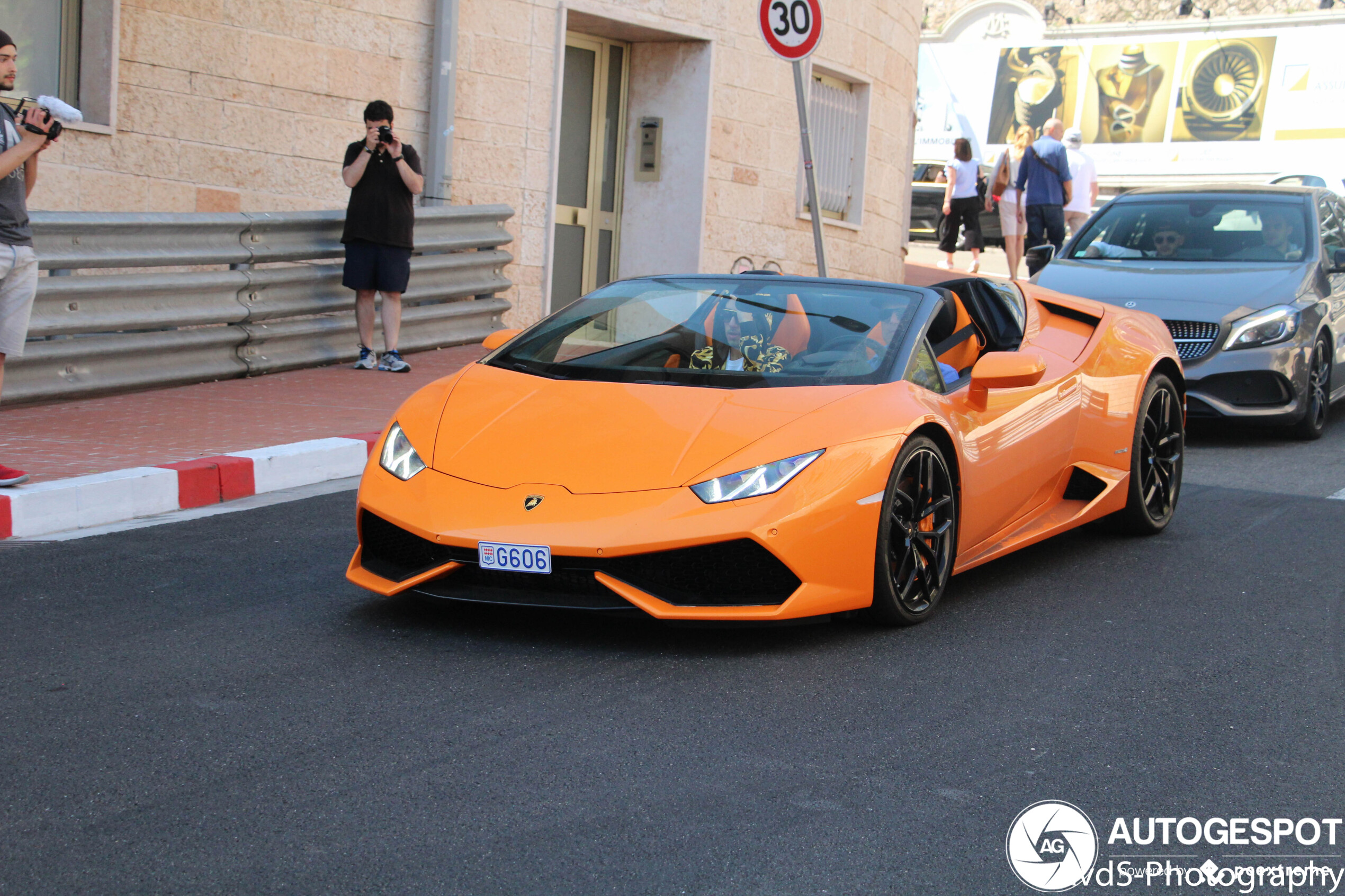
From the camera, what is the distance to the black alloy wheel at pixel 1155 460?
6.17 m

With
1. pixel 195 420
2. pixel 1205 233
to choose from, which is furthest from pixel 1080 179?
pixel 195 420

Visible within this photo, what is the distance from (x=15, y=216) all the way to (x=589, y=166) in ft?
26.8

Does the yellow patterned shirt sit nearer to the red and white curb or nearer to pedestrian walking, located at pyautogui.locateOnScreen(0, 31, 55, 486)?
the red and white curb

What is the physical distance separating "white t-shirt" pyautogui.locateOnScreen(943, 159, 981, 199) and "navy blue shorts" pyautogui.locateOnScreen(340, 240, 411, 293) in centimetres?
1255

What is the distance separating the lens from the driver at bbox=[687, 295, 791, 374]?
497 centimetres

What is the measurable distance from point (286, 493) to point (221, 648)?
8.52ft

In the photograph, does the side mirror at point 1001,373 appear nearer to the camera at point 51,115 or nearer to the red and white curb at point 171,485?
the red and white curb at point 171,485

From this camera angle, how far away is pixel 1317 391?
30.3 feet

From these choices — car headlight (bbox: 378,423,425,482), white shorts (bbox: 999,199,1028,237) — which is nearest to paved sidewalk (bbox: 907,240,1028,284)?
white shorts (bbox: 999,199,1028,237)

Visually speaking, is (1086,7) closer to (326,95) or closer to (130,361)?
(326,95)

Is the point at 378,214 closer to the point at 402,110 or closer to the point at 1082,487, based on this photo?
the point at 402,110

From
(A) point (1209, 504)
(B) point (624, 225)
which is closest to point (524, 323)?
(B) point (624, 225)

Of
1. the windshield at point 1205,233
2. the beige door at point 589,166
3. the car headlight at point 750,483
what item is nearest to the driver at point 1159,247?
the windshield at point 1205,233

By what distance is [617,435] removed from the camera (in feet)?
14.7
